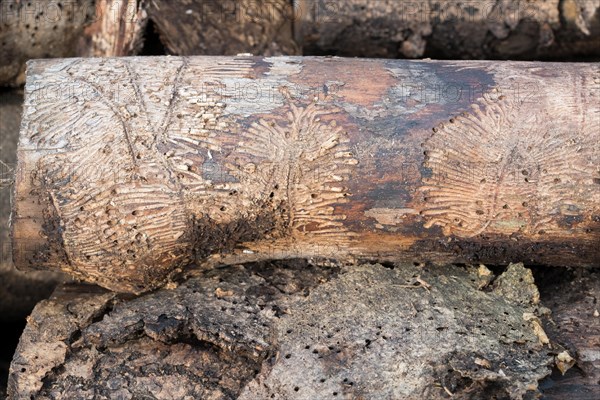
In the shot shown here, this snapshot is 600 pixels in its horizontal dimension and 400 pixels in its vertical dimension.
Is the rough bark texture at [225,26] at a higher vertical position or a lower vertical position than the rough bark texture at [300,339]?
higher

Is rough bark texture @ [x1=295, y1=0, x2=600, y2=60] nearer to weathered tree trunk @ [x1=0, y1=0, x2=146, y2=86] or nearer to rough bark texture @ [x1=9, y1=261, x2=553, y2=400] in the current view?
weathered tree trunk @ [x1=0, y1=0, x2=146, y2=86]

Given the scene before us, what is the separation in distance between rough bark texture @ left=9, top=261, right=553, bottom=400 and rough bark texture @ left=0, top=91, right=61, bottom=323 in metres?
0.62

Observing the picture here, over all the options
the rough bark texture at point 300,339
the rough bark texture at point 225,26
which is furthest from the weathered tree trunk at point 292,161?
the rough bark texture at point 225,26

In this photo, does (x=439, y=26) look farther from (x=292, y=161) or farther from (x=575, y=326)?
(x=575, y=326)

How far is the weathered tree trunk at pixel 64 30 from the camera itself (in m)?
3.47

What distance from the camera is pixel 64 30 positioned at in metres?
3.65

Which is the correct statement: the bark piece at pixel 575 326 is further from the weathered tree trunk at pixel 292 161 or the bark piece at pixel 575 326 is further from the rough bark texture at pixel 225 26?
the rough bark texture at pixel 225 26

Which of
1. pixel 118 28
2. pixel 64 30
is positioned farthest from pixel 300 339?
pixel 64 30

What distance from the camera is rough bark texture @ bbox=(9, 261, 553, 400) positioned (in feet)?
8.09

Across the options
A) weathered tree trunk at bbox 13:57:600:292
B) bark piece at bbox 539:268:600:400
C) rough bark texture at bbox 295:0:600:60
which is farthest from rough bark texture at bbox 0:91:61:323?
bark piece at bbox 539:268:600:400

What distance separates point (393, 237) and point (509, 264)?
49 cm

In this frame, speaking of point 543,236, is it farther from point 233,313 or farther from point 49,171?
point 49,171

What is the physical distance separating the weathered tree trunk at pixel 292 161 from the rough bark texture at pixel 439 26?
3.33ft

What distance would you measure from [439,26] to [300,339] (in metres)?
1.92
